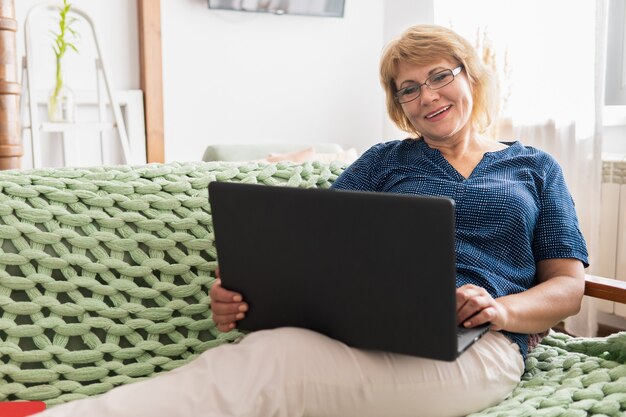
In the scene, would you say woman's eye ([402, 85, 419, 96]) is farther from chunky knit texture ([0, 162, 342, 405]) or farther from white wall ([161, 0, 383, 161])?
white wall ([161, 0, 383, 161])

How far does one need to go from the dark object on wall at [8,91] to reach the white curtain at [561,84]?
2.07 m

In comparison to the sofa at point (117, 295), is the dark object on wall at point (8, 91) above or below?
above

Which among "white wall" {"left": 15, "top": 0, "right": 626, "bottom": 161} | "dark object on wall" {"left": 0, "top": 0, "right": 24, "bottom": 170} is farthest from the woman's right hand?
"white wall" {"left": 15, "top": 0, "right": 626, "bottom": 161}

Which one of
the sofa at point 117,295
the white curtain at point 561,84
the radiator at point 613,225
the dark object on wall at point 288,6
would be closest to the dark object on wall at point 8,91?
the sofa at point 117,295

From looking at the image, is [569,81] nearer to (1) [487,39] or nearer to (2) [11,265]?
(1) [487,39]

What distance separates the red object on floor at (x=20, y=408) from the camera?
112 centimetres

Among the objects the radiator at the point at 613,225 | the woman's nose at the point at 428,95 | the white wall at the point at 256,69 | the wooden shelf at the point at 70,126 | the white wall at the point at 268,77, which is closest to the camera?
the woman's nose at the point at 428,95

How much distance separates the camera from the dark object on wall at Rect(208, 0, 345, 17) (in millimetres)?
3849

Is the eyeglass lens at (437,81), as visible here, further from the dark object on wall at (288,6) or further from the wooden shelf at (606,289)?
the dark object on wall at (288,6)

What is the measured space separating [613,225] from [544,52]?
78cm

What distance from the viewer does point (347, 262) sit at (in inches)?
42.8

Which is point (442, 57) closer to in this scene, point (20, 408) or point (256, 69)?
point (20, 408)

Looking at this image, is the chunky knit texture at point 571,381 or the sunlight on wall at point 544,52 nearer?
the chunky knit texture at point 571,381

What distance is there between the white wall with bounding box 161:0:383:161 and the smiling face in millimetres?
2379
